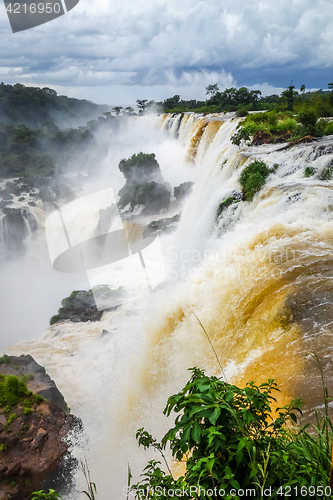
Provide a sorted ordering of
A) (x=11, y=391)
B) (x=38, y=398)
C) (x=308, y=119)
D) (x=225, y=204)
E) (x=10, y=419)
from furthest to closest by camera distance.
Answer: (x=308, y=119)
(x=225, y=204)
(x=38, y=398)
(x=11, y=391)
(x=10, y=419)

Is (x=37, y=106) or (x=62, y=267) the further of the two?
(x=37, y=106)

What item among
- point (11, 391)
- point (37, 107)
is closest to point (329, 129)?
point (11, 391)

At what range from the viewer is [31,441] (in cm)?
481

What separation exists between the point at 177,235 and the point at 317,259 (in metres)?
7.13

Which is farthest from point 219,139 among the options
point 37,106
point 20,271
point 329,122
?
point 37,106

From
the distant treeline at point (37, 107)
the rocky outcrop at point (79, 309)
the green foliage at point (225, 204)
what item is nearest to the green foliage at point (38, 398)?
the rocky outcrop at point (79, 309)

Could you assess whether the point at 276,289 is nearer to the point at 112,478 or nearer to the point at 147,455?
the point at 147,455

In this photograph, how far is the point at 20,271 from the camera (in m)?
17.1

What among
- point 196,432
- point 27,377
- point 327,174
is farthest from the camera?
point 327,174

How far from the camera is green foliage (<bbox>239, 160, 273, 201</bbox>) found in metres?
7.80

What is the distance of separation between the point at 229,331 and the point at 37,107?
5424 centimetres

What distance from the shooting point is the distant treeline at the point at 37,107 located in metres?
45.1

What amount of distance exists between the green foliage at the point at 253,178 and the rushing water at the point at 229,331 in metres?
0.22

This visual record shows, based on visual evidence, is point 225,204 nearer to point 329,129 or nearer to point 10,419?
point 329,129
